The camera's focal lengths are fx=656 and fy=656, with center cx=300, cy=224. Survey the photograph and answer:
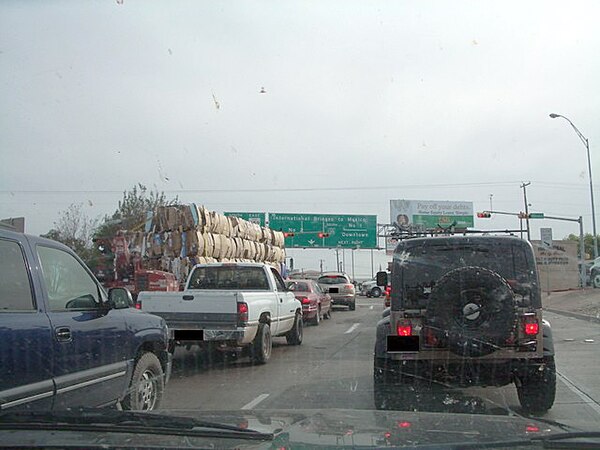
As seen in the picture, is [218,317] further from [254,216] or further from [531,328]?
[254,216]

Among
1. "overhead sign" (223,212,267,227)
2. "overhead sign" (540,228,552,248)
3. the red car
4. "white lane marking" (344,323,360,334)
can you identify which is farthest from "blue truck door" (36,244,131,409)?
"overhead sign" (223,212,267,227)

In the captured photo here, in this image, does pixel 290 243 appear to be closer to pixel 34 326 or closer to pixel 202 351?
pixel 202 351

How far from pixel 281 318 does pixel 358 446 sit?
31.7 feet

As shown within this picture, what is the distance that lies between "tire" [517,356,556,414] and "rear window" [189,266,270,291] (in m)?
6.61

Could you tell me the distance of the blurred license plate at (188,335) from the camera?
10422 millimetres

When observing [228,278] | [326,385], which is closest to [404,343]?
[326,385]

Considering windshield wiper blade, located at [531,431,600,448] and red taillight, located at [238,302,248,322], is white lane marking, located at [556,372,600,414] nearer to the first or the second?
windshield wiper blade, located at [531,431,600,448]

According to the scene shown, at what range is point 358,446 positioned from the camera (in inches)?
128

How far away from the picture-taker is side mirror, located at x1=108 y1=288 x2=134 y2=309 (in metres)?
5.94

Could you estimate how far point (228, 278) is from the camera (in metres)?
13.0

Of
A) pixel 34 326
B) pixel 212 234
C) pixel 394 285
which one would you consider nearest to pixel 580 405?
pixel 394 285

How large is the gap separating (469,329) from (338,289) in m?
22.0

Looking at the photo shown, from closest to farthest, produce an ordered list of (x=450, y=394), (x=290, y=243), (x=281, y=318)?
(x=450, y=394) → (x=281, y=318) → (x=290, y=243)

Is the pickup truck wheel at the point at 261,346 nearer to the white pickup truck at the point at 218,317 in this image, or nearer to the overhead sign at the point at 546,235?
the white pickup truck at the point at 218,317
